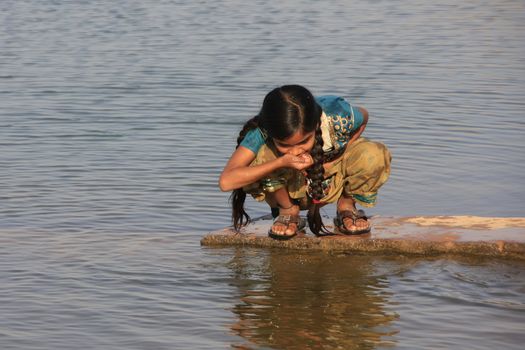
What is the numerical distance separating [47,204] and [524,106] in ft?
16.4

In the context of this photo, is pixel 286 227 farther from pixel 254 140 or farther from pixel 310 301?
pixel 310 301

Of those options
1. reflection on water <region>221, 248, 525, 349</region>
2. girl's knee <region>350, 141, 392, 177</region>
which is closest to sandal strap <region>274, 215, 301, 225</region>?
reflection on water <region>221, 248, 525, 349</region>

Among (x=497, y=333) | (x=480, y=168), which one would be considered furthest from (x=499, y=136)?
(x=497, y=333)

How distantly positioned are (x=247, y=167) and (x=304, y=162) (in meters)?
0.31

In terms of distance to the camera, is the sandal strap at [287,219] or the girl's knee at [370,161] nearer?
the girl's knee at [370,161]

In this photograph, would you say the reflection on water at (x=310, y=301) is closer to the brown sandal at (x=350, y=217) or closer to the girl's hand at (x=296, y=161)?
the brown sandal at (x=350, y=217)

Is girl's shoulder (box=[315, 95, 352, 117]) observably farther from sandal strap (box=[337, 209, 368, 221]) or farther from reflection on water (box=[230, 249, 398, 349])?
reflection on water (box=[230, 249, 398, 349])

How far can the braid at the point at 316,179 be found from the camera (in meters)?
5.31

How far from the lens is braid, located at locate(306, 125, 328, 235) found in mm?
5309

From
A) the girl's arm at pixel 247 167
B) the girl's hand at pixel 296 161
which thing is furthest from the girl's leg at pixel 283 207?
the girl's hand at pixel 296 161

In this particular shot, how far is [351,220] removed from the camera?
18.9ft

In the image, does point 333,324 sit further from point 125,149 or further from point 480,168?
point 125,149

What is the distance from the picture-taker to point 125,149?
8672 millimetres

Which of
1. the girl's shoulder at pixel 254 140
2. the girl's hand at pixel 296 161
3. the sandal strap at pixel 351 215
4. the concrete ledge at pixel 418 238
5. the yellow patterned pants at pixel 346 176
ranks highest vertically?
the girl's shoulder at pixel 254 140
